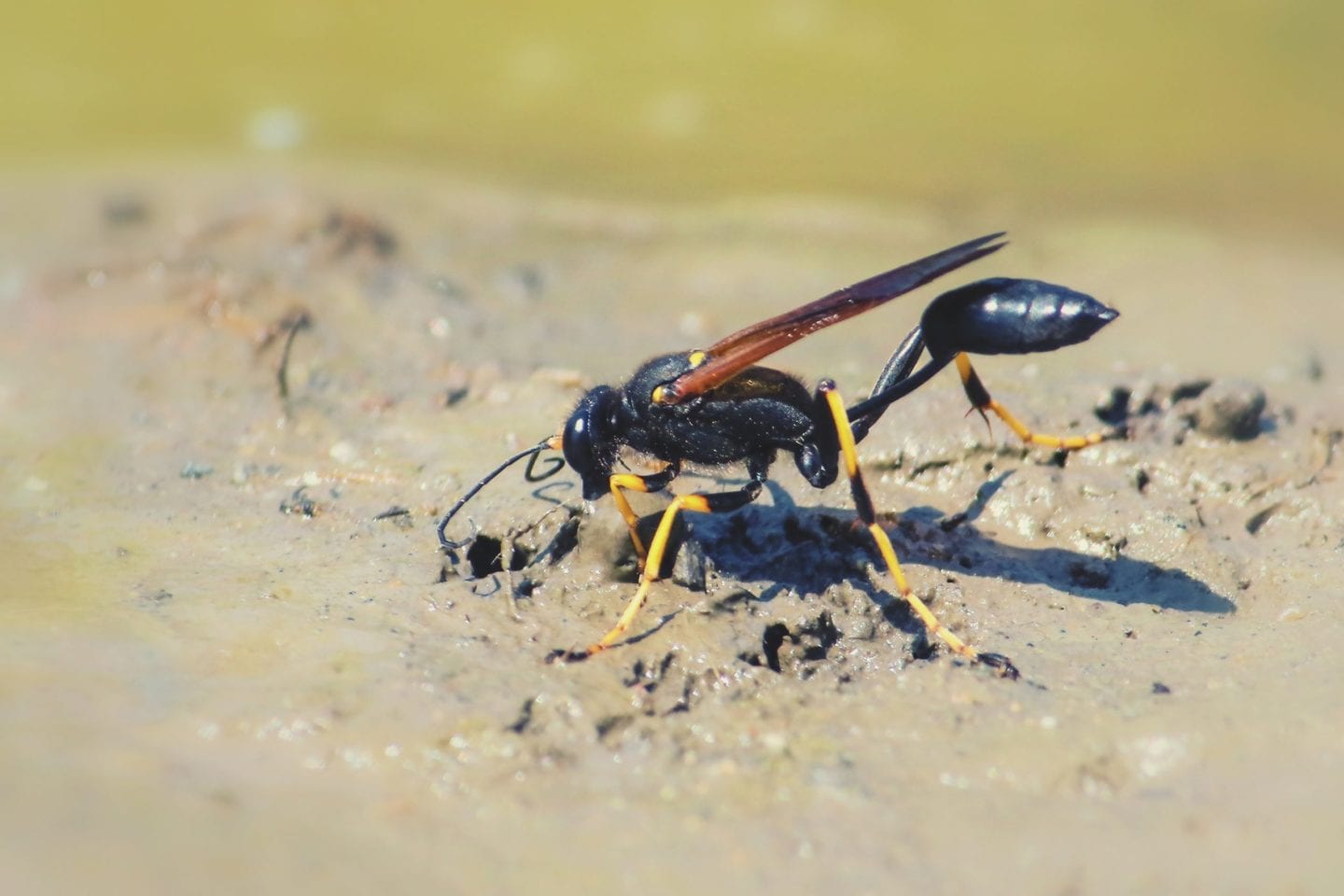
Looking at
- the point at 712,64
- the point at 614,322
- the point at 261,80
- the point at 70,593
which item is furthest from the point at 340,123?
the point at 70,593

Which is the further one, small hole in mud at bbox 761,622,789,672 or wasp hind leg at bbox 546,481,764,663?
small hole in mud at bbox 761,622,789,672

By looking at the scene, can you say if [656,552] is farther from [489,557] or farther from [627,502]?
[489,557]

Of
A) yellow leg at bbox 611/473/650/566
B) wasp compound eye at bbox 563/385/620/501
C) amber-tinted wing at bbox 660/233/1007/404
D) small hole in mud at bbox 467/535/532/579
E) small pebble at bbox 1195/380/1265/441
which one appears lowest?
small hole in mud at bbox 467/535/532/579

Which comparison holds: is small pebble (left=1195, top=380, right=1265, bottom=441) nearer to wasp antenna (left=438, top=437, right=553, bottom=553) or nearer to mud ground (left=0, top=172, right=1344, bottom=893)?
mud ground (left=0, top=172, right=1344, bottom=893)

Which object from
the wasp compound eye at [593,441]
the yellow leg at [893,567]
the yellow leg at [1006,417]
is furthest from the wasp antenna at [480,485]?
the yellow leg at [1006,417]

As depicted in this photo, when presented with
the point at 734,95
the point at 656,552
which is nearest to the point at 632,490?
the point at 656,552

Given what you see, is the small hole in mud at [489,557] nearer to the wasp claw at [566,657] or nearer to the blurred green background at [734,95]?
the wasp claw at [566,657]

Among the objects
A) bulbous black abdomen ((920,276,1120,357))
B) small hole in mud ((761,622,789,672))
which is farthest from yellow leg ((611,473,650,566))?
bulbous black abdomen ((920,276,1120,357))

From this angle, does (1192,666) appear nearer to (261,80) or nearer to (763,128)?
(763,128)
